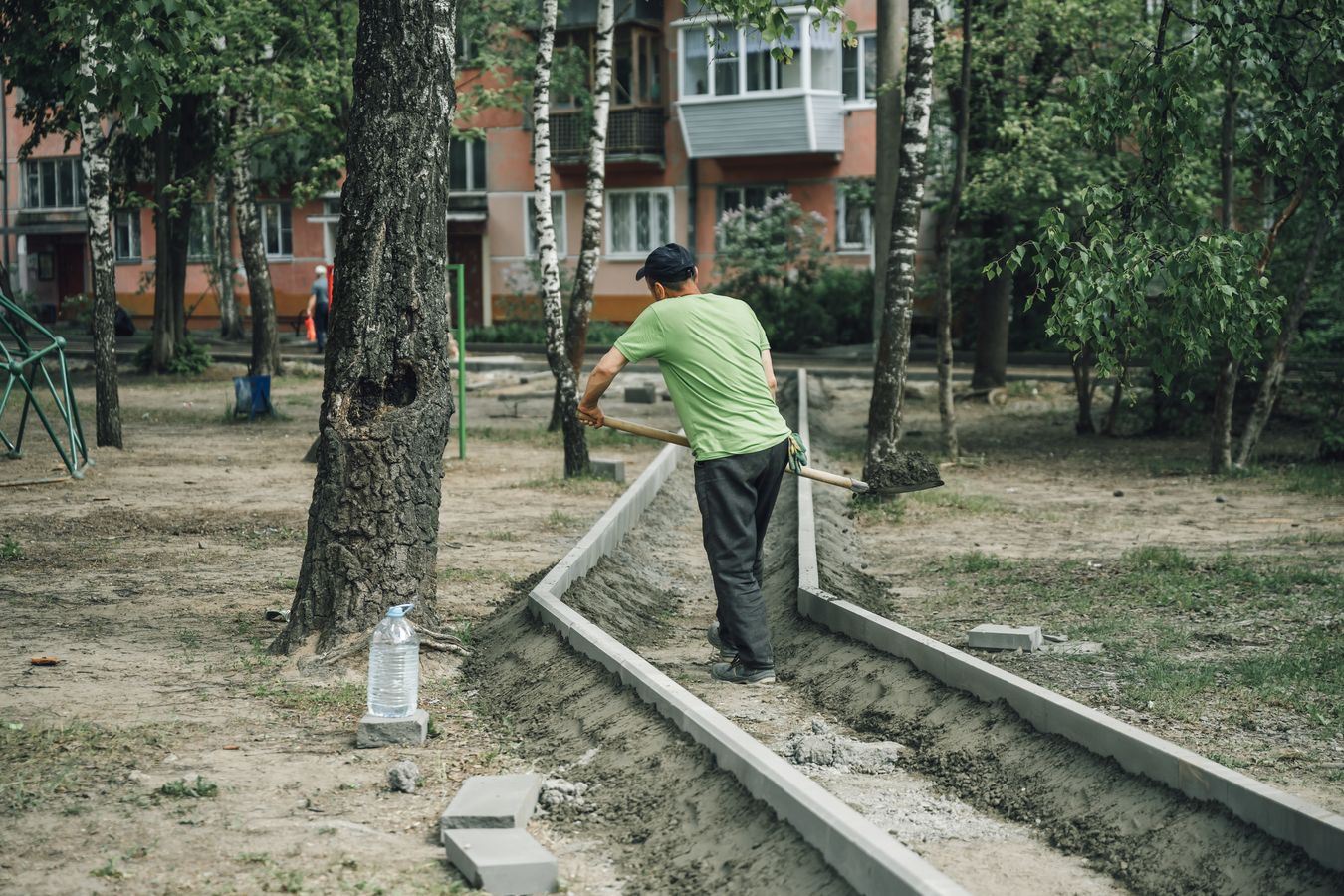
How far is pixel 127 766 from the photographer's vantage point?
19.2 ft

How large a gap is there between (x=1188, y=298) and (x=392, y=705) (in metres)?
4.45

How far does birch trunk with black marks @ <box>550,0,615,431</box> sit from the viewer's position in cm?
1617

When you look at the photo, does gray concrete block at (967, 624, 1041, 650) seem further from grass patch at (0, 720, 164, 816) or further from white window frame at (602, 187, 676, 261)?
white window frame at (602, 187, 676, 261)

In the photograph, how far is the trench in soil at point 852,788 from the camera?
4.74 meters

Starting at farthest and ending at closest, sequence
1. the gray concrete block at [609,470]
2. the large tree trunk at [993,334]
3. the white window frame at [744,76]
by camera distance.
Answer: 1. the white window frame at [744,76]
2. the large tree trunk at [993,334]
3. the gray concrete block at [609,470]

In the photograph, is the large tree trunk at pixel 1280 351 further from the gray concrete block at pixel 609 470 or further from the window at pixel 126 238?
the window at pixel 126 238

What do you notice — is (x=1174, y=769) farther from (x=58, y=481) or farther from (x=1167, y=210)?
(x=58, y=481)

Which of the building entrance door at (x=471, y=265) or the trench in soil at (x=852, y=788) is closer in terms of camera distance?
the trench in soil at (x=852, y=788)

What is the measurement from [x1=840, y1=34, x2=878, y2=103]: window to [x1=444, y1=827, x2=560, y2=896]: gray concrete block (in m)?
35.5

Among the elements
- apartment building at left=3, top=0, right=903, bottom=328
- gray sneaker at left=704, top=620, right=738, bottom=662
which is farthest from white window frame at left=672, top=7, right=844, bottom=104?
gray sneaker at left=704, top=620, right=738, bottom=662

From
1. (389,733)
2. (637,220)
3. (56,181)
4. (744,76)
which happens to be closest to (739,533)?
(389,733)

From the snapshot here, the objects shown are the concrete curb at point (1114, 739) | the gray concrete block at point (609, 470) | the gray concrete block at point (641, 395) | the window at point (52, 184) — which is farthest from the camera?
the window at point (52, 184)

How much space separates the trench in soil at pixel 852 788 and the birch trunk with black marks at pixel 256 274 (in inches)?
673

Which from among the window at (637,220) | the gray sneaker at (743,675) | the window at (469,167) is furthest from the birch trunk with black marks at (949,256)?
the window at (469,167)
